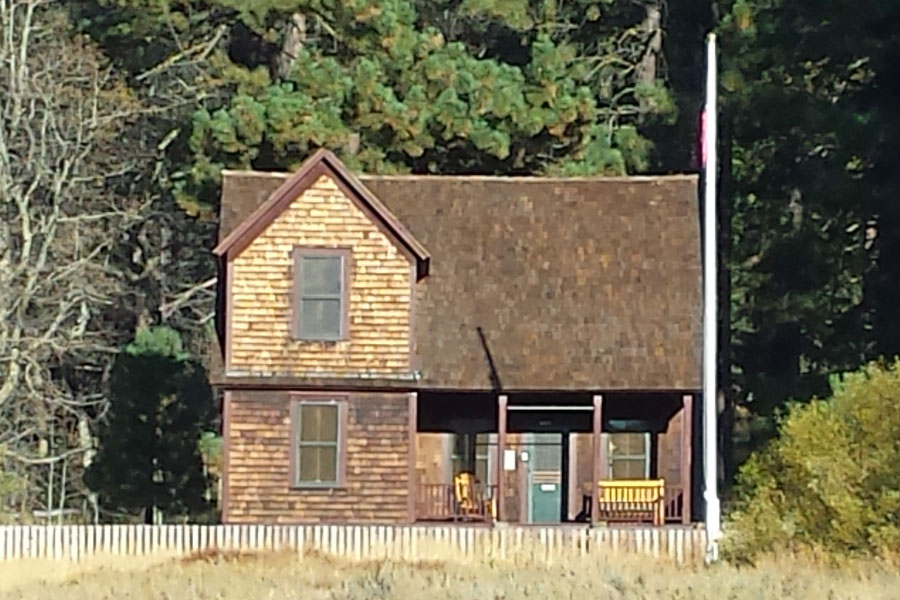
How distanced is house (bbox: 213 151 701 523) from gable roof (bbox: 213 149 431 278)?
0.12 feet

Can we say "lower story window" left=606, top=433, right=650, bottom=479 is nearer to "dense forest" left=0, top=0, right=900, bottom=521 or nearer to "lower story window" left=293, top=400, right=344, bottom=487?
"lower story window" left=293, top=400, right=344, bottom=487

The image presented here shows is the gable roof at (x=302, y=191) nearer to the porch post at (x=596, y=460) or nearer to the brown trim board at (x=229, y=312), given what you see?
the brown trim board at (x=229, y=312)

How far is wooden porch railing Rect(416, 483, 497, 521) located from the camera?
32.6 m

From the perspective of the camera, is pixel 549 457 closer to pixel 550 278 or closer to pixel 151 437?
pixel 550 278

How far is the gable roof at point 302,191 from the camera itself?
31.9 m

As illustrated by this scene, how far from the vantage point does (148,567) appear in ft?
84.3

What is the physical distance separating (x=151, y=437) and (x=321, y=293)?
9754 mm

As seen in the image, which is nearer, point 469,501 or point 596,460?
point 596,460

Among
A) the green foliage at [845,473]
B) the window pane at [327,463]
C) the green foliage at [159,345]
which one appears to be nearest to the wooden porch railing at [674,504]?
the window pane at [327,463]

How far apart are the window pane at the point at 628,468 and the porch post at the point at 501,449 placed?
197 cm

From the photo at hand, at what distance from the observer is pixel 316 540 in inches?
1160

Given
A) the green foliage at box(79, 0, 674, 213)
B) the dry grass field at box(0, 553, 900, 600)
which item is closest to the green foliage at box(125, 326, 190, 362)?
the green foliage at box(79, 0, 674, 213)

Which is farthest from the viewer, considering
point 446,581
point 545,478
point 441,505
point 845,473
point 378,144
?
point 378,144

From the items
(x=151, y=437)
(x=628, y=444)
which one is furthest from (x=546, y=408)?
(x=151, y=437)
